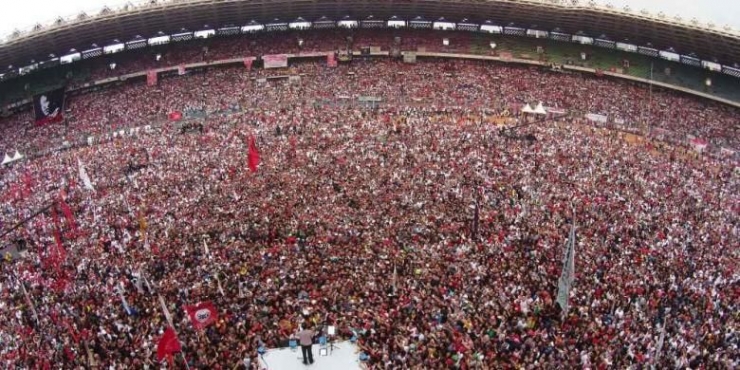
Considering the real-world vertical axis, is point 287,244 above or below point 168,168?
below

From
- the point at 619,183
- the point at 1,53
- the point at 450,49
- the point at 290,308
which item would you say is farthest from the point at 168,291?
the point at 450,49

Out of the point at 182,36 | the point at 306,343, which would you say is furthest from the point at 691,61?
the point at 182,36

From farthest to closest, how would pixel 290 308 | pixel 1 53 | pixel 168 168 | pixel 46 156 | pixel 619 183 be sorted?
pixel 1 53, pixel 46 156, pixel 168 168, pixel 619 183, pixel 290 308

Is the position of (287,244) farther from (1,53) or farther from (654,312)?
(1,53)

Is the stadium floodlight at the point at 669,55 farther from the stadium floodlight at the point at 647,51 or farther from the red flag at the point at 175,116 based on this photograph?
the red flag at the point at 175,116

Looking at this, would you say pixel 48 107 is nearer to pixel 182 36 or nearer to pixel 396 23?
pixel 182 36

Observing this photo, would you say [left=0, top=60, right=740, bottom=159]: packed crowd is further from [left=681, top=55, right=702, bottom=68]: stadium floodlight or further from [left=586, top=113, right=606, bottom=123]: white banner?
[left=681, top=55, right=702, bottom=68]: stadium floodlight
